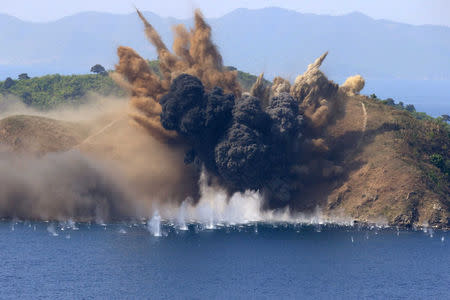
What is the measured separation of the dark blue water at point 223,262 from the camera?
430ft

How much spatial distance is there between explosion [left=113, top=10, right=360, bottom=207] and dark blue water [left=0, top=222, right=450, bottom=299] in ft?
44.8

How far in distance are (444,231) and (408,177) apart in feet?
50.3

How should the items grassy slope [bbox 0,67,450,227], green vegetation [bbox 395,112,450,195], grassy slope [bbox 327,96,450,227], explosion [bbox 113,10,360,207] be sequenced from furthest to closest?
green vegetation [bbox 395,112,450,195] → grassy slope [bbox 0,67,450,227] → grassy slope [bbox 327,96,450,227] → explosion [bbox 113,10,360,207]

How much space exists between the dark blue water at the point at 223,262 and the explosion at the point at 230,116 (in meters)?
13.6

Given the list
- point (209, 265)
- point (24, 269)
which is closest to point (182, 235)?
point (209, 265)

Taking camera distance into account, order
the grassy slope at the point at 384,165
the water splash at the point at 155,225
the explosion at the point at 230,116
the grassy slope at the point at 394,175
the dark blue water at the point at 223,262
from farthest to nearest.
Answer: the grassy slope at the point at 384,165 < the grassy slope at the point at 394,175 < the explosion at the point at 230,116 < the water splash at the point at 155,225 < the dark blue water at the point at 223,262

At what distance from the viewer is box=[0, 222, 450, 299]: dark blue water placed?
131 metres

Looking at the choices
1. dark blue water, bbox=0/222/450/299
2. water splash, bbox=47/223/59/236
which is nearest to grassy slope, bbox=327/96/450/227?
dark blue water, bbox=0/222/450/299

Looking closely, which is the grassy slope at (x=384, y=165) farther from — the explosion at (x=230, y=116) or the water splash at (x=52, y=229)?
the water splash at (x=52, y=229)

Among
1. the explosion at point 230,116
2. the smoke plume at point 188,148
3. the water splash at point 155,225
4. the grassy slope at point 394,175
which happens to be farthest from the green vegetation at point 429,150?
the water splash at point 155,225

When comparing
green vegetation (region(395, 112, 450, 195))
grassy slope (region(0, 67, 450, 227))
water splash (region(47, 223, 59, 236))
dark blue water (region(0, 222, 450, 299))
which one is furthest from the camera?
green vegetation (region(395, 112, 450, 195))

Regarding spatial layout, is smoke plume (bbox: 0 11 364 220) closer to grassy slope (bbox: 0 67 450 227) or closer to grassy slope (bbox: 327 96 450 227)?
grassy slope (bbox: 0 67 450 227)

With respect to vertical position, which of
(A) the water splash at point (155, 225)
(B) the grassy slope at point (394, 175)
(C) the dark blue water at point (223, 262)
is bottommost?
(C) the dark blue water at point (223, 262)

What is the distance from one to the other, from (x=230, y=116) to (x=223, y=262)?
39921 mm
